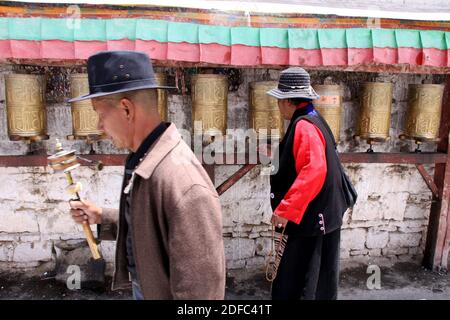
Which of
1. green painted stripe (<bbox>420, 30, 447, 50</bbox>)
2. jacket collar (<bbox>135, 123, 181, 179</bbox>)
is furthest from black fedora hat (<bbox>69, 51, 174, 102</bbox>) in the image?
green painted stripe (<bbox>420, 30, 447, 50</bbox>)

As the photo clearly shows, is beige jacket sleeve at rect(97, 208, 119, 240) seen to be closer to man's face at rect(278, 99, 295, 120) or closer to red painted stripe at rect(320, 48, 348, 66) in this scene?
man's face at rect(278, 99, 295, 120)

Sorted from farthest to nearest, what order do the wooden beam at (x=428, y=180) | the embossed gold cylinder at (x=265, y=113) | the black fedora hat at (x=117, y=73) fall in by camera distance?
the wooden beam at (x=428, y=180), the embossed gold cylinder at (x=265, y=113), the black fedora hat at (x=117, y=73)

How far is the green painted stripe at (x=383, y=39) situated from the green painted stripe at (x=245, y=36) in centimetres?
96

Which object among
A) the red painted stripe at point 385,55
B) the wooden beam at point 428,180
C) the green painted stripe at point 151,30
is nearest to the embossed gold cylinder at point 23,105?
the green painted stripe at point 151,30

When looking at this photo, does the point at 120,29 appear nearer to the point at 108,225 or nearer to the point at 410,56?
the point at 108,225

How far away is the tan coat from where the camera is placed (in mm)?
1283

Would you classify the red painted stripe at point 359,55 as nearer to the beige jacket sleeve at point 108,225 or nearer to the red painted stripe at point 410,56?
the red painted stripe at point 410,56

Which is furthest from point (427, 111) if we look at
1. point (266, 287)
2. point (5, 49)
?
point (5, 49)

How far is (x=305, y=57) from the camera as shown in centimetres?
297

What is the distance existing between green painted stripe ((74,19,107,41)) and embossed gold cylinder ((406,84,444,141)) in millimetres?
2788

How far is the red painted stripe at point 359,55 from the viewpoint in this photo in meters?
3.03

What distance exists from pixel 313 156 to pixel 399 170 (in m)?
2.13
